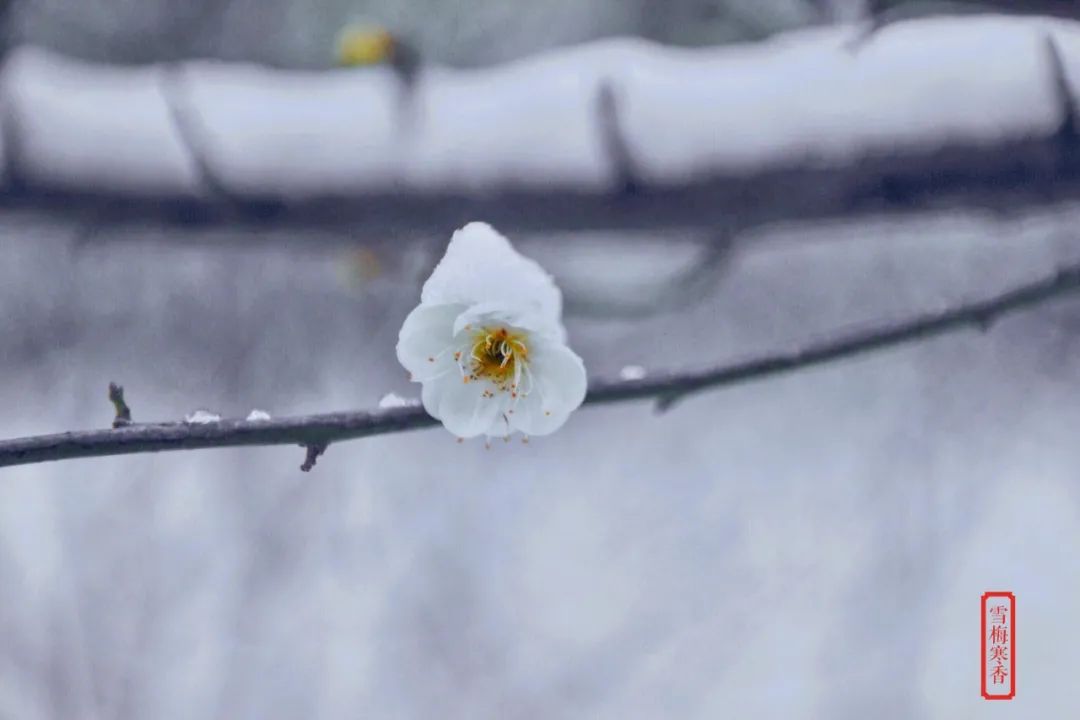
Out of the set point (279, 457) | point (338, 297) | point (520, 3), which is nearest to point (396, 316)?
point (338, 297)

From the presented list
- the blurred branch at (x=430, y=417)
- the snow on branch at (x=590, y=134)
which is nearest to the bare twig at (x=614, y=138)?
the snow on branch at (x=590, y=134)

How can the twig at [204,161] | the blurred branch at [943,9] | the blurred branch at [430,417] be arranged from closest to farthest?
1. the blurred branch at [430,417]
2. the blurred branch at [943,9]
3. the twig at [204,161]

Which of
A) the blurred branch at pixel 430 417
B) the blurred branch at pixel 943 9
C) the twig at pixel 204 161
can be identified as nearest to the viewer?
the blurred branch at pixel 430 417

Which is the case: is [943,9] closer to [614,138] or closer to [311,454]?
[614,138]

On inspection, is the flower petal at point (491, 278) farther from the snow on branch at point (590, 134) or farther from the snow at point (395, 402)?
the snow on branch at point (590, 134)

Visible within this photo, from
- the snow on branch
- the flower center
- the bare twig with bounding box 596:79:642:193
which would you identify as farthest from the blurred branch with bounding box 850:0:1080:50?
the flower center

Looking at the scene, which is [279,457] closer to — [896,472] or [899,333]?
[896,472]

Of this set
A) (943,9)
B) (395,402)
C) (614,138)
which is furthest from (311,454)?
(943,9)
